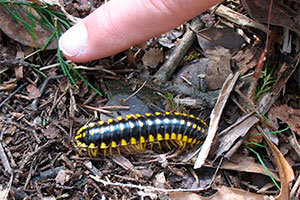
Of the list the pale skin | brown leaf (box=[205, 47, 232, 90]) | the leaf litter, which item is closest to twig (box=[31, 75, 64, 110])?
the leaf litter

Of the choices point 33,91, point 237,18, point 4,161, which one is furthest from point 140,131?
point 237,18

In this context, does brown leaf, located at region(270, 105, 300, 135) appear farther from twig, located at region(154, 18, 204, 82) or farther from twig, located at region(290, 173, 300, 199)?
twig, located at region(154, 18, 204, 82)

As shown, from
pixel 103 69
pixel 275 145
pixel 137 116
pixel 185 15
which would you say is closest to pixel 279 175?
pixel 275 145

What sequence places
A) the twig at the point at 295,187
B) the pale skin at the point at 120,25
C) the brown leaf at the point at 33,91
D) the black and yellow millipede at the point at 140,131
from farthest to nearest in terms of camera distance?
the brown leaf at the point at 33,91, the black and yellow millipede at the point at 140,131, the twig at the point at 295,187, the pale skin at the point at 120,25

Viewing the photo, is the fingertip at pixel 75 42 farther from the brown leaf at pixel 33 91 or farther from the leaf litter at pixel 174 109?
the brown leaf at pixel 33 91

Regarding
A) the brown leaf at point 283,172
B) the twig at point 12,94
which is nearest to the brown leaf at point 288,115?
the brown leaf at point 283,172

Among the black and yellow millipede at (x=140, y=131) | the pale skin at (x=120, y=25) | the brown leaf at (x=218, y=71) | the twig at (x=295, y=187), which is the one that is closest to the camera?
the pale skin at (x=120, y=25)
